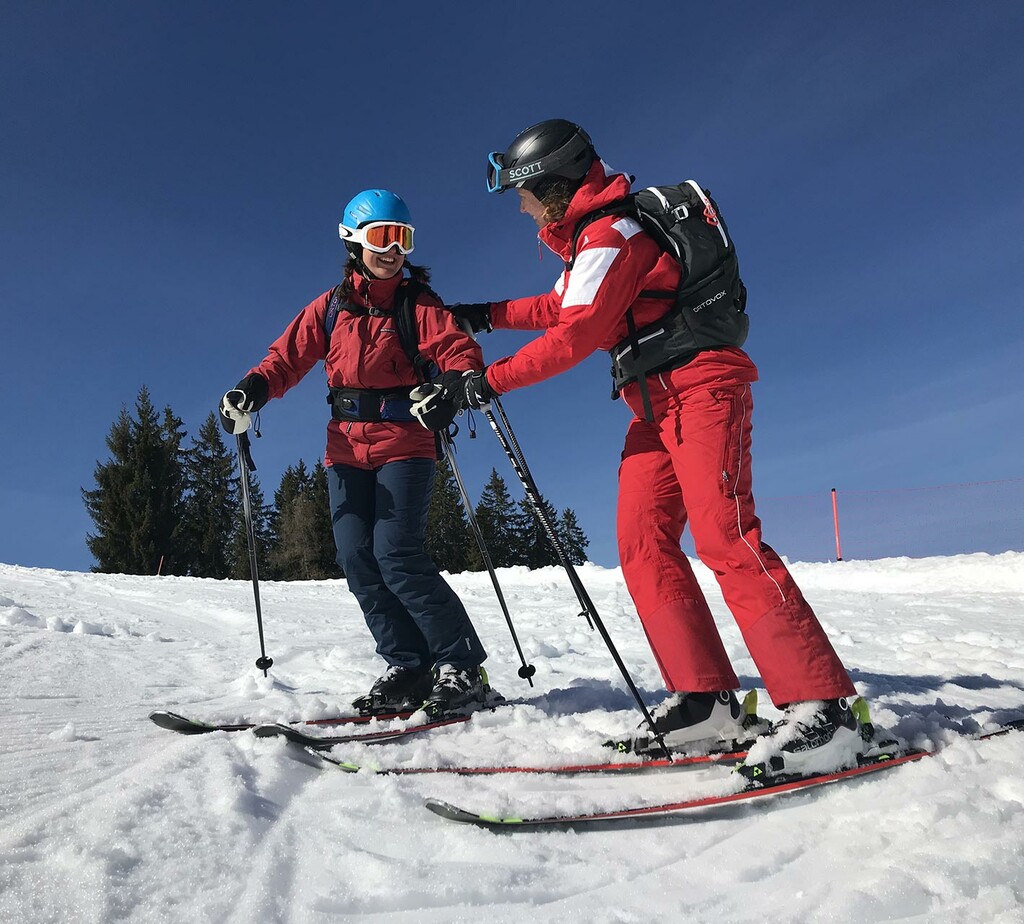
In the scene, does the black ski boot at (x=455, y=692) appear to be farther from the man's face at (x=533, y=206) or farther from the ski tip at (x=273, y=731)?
the man's face at (x=533, y=206)

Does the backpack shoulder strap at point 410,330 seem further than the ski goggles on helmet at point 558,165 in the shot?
Yes

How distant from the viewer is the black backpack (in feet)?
9.26

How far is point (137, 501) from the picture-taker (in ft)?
119

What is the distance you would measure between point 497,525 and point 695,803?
1430 inches

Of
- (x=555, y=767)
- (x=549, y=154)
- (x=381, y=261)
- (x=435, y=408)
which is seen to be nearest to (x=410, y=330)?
(x=381, y=261)

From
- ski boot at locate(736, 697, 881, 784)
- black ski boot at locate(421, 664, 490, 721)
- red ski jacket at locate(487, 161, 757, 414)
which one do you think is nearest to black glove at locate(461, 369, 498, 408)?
red ski jacket at locate(487, 161, 757, 414)

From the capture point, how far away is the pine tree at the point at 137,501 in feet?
116

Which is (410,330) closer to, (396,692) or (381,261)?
(381,261)

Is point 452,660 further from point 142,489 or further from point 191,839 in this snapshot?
point 142,489

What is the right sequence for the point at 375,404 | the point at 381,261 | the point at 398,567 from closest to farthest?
the point at 398,567, the point at 375,404, the point at 381,261

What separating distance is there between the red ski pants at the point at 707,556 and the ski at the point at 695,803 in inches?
9.3

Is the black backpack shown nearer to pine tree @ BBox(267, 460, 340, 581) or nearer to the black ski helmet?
the black ski helmet

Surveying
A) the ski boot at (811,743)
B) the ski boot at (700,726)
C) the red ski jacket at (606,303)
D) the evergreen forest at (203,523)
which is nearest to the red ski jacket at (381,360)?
the red ski jacket at (606,303)

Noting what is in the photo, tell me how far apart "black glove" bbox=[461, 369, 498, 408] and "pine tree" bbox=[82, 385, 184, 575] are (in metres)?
36.5
